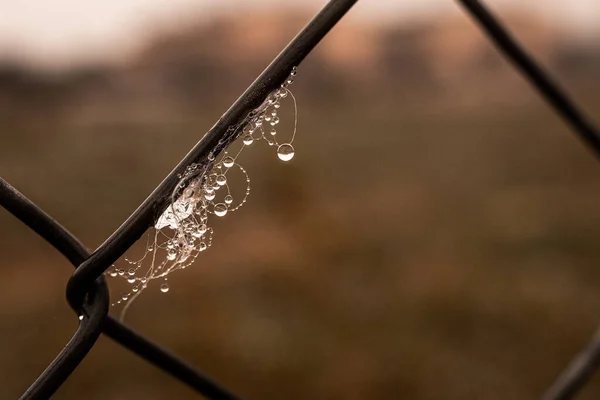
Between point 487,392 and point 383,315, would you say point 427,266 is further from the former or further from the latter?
point 487,392

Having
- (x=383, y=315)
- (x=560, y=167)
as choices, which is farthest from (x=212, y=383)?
(x=560, y=167)

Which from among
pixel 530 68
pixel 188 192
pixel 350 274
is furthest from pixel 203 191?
pixel 350 274

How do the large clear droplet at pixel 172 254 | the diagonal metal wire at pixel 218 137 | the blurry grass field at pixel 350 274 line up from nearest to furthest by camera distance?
the diagonal metal wire at pixel 218 137
the large clear droplet at pixel 172 254
the blurry grass field at pixel 350 274

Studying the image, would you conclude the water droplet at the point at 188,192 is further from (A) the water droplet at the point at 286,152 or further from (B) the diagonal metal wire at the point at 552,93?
(B) the diagonal metal wire at the point at 552,93

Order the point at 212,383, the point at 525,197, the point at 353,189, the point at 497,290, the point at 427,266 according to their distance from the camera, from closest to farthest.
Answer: the point at 212,383, the point at 497,290, the point at 427,266, the point at 525,197, the point at 353,189

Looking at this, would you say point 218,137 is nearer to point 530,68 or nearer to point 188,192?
point 188,192

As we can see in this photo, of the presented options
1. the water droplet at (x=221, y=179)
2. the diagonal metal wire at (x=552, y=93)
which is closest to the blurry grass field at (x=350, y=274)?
the diagonal metal wire at (x=552, y=93)
